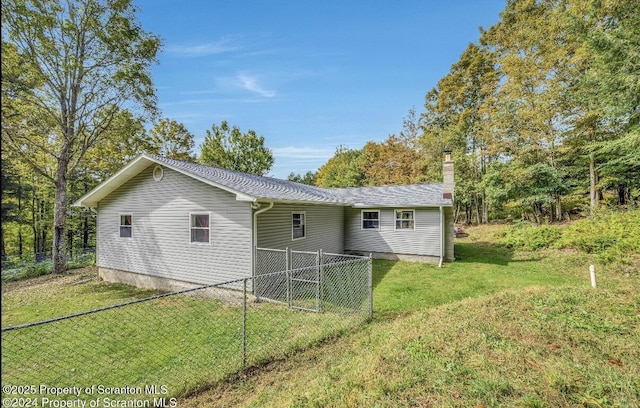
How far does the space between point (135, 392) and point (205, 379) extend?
3.03ft

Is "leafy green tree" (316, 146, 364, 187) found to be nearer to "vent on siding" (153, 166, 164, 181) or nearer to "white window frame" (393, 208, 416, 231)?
"white window frame" (393, 208, 416, 231)

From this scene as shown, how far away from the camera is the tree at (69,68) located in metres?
10.8

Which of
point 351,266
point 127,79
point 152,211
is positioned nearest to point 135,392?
point 351,266

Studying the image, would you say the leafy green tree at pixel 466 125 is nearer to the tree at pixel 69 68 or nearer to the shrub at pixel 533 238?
the shrub at pixel 533 238

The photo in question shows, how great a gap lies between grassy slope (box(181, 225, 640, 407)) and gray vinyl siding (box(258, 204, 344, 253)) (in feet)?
12.1

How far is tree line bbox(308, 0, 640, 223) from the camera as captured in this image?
11875 millimetres

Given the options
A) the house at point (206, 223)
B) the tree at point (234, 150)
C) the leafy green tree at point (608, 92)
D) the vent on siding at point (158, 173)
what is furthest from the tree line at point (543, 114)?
the vent on siding at point (158, 173)

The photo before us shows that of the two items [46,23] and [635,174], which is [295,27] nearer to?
[46,23]

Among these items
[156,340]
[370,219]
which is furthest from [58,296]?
[370,219]

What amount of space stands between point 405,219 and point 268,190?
674 centimetres

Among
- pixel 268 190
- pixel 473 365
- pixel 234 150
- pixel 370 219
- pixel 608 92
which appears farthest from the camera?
pixel 234 150

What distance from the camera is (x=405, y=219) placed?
13.1 meters

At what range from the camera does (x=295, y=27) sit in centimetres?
1023

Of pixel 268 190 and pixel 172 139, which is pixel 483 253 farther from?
pixel 172 139
